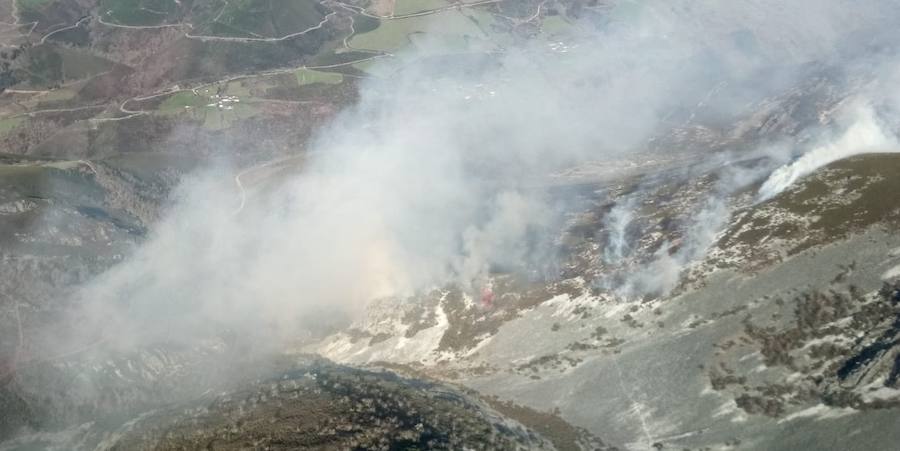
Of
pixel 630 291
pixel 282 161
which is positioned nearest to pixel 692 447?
pixel 630 291

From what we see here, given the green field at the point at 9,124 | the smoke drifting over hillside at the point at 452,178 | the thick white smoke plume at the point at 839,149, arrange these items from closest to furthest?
the thick white smoke plume at the point at 839,149
the smoke drifting over hillside at the point at 452,178
the green field at the point at 9,124

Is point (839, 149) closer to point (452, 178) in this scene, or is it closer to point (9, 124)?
point (452, 178)

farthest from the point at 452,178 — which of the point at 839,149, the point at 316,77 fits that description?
the point at 316,77

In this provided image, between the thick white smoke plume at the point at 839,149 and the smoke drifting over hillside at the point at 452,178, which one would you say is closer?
the thick white smoke plume at the point at 839,149

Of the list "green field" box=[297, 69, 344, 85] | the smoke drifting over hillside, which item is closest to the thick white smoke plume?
the smoke drifting over hillside

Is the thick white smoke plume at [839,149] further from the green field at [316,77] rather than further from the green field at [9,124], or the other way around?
the green field at [9,124]

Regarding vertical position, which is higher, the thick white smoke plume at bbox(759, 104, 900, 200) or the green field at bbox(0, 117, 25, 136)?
the thick white smoke plume at bbox(759, 104, 900, 200)

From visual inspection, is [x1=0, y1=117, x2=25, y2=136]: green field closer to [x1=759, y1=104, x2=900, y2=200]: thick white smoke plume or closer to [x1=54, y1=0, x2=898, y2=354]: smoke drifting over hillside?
[x1=54, y1=0, x2=898, y2=354]: smoke drifting over hillside

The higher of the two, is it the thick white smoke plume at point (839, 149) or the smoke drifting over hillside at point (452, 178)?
the thick white smoke plume at point (839, 149)

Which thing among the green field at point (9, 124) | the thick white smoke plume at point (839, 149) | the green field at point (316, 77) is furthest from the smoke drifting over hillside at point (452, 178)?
the green field at point (9, 124)
